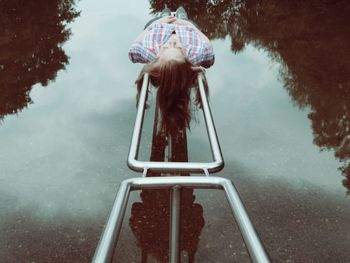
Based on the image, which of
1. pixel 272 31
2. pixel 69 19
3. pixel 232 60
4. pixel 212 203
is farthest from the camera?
pixel 69 19

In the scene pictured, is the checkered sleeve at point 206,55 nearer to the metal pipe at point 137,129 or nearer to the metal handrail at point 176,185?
the metal pipe at point 137,129

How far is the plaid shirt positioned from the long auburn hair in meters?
0.55

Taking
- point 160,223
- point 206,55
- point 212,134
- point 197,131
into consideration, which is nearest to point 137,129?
point 212,134

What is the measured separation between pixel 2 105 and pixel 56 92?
1.85ft

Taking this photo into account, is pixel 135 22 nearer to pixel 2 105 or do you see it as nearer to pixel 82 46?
pixel 82 46

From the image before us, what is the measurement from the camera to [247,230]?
0.89 m

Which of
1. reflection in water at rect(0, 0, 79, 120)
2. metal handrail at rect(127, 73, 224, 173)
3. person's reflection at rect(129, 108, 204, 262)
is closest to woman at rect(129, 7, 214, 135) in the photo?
person's reflection at rect(129, 108, 204, 262)

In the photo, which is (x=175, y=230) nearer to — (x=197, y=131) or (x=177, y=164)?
(x=177, y=164)

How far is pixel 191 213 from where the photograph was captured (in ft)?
8.30

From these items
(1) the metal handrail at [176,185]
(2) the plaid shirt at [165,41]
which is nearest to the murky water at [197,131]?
(2) the plaid shirt at [165,41]

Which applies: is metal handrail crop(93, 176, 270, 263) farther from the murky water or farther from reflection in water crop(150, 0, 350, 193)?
reflection in water crop(150, 0, 350, 193)

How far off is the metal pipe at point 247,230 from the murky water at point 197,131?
4.11 ft

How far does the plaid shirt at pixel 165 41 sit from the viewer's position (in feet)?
10.1

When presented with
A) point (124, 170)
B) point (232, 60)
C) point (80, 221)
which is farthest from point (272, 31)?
point (80, 221)
